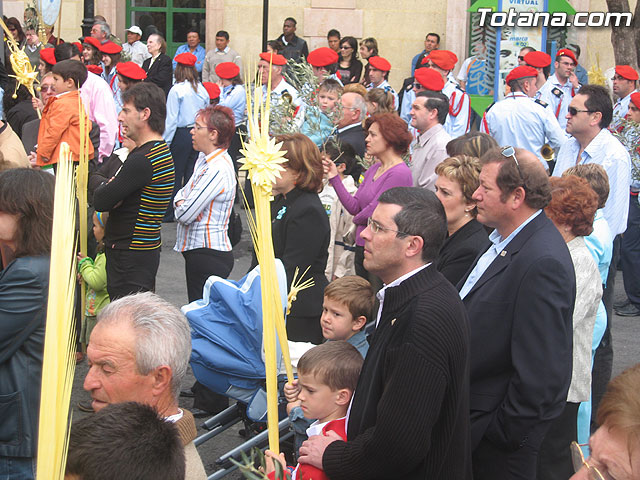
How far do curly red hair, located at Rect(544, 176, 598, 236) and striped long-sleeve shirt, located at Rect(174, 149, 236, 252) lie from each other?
8.57ft

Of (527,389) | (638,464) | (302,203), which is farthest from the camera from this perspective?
(302,203)

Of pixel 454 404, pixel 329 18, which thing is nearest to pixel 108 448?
pixel 454 404

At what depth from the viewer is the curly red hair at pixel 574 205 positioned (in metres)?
4.17

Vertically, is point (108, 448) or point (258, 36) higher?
point (258, 36)

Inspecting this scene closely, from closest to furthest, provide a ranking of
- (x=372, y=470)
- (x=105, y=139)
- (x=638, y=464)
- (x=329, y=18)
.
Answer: (x=638, y=464)
(x=372, y=470)
(x=105, y=139)
(x=329, y=18)

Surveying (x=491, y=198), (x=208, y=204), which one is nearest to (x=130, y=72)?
(x=208, y=204)

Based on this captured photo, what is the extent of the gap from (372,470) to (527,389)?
745mm

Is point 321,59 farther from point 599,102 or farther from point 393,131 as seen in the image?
point 393,131

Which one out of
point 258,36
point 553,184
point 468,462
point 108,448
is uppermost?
point 258,36

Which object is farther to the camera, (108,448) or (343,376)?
(343,376)

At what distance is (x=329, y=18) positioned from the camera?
1792 centimetres

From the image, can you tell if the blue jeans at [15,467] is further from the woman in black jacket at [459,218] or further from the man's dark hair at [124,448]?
the woman in black jacket at [459,218]

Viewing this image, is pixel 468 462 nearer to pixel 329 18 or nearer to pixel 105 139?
pixel 105 139

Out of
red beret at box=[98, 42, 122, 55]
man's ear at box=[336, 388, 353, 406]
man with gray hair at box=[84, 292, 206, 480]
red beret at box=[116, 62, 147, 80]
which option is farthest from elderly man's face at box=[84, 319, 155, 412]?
red beret at box=[98, 42, 122, 55]
